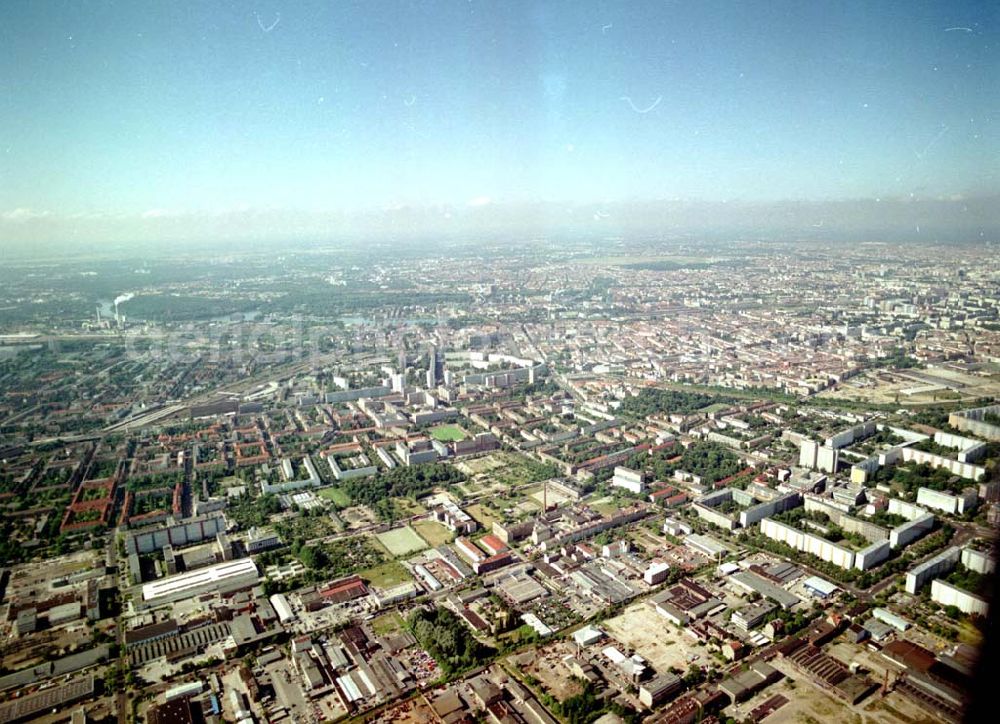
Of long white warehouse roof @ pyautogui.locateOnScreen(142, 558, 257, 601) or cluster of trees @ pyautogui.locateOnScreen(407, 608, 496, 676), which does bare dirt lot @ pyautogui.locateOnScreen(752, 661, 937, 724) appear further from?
long white warehouse roof @ pyautogui.locateOnScreen(142, 558, 257, 601)

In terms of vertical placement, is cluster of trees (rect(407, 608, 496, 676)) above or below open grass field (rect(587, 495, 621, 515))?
above

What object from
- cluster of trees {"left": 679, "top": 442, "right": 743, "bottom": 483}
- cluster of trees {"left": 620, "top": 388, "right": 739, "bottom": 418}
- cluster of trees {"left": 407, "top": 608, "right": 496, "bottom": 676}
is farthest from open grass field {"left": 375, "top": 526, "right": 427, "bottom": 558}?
cluster of trees {"left": 620, "top": 388, "right": 739, "bottom": 418}

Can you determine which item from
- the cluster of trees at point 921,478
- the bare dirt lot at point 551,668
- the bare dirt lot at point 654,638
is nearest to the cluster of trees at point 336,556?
the bare dirt lot at point 551,668

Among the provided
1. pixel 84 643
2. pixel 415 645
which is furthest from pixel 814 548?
pixel 84 643

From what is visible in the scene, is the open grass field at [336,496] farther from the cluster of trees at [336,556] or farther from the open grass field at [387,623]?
the open grass field at [387,623]

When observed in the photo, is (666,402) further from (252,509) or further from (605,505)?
(252,509)

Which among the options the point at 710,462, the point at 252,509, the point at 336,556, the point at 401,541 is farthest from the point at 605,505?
the point at 252,509
